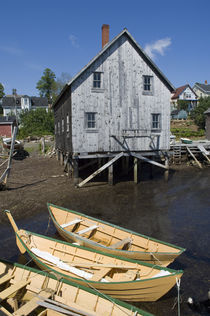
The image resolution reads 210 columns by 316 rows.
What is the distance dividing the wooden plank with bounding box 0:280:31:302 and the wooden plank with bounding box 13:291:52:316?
58 cm

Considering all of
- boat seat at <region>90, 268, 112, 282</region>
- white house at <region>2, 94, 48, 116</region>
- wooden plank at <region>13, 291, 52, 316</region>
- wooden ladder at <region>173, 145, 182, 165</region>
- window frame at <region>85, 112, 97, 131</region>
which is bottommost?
wooden plank at <region>13, 291, 52, 316</region>

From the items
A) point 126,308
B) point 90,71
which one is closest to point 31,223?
point 126,308

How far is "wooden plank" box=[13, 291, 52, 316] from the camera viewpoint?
212 inches

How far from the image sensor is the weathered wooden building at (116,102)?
17641 mm

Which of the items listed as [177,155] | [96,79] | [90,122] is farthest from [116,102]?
[177,155]

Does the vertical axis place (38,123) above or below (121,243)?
Result: above

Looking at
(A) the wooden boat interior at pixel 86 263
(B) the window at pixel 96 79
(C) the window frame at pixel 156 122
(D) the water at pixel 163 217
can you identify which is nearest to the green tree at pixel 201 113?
(D) the water at pixel 163 217

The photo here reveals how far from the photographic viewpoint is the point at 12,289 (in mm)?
6141

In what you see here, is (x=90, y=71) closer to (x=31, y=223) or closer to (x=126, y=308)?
(x=31, y=223)

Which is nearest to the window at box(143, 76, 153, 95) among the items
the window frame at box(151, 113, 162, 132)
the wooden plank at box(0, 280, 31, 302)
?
the window frame at box(151, 113, 162, 132)

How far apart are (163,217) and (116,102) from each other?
30.9 feet

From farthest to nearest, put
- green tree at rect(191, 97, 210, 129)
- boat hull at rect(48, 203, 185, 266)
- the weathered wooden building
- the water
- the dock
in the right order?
green tree at rect(191, 97, 210, 129) < the dock < the weathered wooden building < the water < boat hull at rect(48, 203, 185, 266)

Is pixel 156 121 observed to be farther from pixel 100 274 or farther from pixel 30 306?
pixel 30 306

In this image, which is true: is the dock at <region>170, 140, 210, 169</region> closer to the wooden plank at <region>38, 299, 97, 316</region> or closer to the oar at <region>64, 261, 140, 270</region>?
the oar at <region>64, 261, 140, 270</region>
